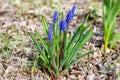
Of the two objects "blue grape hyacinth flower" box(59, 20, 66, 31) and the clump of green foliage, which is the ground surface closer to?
the clump of green foliage

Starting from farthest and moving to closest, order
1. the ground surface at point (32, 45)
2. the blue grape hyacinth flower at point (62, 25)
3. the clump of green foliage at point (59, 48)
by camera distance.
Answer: the ground surface at point (32, 45)
the clump of green foliage at point (59, 48)
the blue grape hyacinth flower at point (62, 25)

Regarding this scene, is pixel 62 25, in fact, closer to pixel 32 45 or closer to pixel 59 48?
pixel 59 48

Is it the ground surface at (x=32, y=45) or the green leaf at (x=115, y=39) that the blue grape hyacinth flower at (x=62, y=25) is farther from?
the green leaf at (x=115, y=39)

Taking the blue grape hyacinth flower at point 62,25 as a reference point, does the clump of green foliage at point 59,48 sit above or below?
below

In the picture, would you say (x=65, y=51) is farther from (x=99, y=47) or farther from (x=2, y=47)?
(x=2, y=47)

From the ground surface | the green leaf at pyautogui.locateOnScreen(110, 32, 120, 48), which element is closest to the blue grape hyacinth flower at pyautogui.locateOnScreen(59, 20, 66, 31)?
the ground surface

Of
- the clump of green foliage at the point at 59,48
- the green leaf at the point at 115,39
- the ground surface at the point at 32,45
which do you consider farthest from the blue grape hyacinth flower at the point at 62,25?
the green leaf at the point at 115,39

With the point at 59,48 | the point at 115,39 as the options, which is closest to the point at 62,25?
the point at 59,48

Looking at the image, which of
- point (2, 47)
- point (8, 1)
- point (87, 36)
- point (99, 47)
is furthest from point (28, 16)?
point (87, 36)
